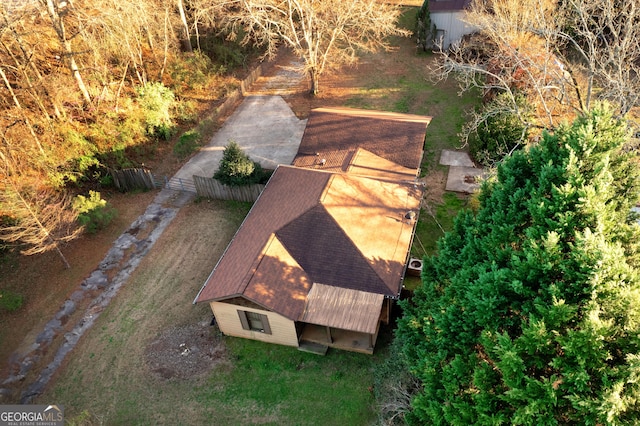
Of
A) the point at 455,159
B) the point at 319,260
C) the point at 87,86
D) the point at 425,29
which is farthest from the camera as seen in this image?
the point at 425,29

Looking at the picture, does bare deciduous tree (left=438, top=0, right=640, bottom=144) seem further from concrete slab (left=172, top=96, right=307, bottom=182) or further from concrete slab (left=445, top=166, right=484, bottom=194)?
concrete slab (left=172, top=96, right=307, bottom=182)

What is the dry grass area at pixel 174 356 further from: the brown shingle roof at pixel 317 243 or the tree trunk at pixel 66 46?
the tree trunk at pixel 66 46

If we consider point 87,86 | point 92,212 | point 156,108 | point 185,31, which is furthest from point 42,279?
point 185,31

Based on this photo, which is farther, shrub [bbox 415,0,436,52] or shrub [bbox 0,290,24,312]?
shrub [bbox 415,0,436,52]

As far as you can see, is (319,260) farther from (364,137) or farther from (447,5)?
(447,5)

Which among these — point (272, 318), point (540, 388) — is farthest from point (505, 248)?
point (272, 318)

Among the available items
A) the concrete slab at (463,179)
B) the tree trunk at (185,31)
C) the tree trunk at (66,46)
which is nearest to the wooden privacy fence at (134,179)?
the tree trunk at (66,46)

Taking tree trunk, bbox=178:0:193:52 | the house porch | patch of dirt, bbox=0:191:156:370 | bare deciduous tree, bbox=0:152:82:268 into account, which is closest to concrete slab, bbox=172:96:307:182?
patch of dirt, bbox=0:191:156:370
